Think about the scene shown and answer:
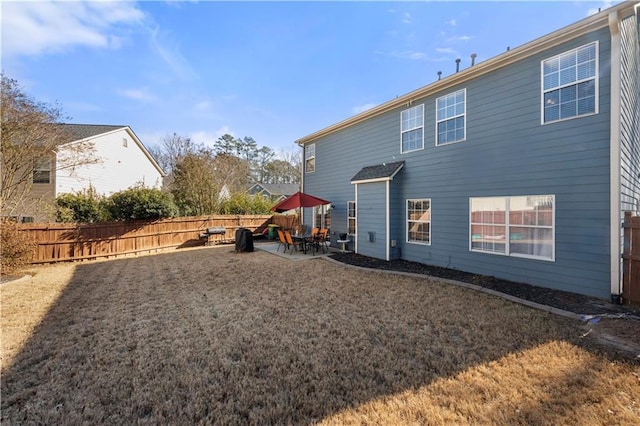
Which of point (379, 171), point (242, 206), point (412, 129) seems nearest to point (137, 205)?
point (242, 206)

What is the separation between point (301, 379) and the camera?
9.24ft

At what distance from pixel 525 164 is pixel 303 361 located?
6.41 meters

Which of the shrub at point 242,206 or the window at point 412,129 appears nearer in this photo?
the window at point 412,129

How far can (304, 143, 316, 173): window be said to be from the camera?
13.4 metres

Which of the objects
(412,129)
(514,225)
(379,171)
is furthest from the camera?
(379,171)

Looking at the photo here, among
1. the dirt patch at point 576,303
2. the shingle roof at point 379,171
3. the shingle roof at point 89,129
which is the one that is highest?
the shingle roof at point 89,129

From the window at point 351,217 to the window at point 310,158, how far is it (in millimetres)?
3255

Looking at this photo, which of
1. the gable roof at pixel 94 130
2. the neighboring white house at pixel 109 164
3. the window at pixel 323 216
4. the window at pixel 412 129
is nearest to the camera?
the window at pixel 412 129

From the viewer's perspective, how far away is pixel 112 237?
10.5 m

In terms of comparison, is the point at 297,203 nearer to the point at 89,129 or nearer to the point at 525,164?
the point at 525,164

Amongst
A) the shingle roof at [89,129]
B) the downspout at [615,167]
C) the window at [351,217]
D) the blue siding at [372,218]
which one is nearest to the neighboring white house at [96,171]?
the shingle roof at [89,129]

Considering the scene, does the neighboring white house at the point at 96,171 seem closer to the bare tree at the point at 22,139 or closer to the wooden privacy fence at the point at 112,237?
the bare tree at the point at 22,139

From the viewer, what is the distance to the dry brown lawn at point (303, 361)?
7.73ft

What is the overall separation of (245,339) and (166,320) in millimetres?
1645
